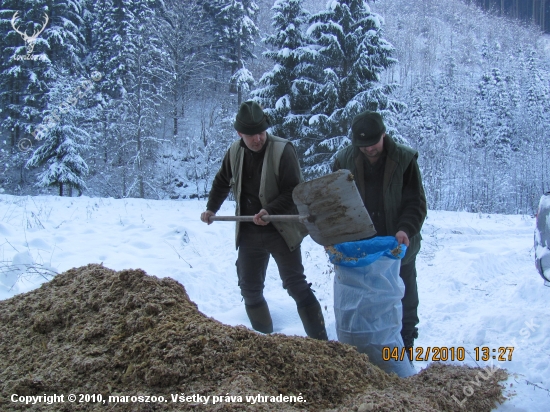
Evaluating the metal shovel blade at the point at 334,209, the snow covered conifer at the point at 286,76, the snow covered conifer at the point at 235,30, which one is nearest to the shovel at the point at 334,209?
the metal shovel blade at the point at 334,209

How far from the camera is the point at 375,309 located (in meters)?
2.53

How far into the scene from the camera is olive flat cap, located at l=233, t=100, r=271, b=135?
2906 mm

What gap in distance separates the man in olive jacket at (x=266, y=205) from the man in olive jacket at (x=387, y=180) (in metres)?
0.52

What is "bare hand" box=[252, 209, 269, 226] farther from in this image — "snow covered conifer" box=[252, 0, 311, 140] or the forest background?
"snow covered conifer" box=[252, 0, 311, 140]

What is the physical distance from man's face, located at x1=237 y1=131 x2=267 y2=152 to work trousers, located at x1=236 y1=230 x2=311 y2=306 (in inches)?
25.4

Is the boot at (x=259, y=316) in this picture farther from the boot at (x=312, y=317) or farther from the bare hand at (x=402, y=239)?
the bare hand at (x=402, y=239)

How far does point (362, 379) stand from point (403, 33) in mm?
61502

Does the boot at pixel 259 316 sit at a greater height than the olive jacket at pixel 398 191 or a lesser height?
lesser

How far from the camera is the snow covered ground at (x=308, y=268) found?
3.31 meters

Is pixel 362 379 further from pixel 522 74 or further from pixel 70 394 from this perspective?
pixel 522 74

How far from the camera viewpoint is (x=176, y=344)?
196cm

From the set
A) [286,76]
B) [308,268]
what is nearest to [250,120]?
[308,268]

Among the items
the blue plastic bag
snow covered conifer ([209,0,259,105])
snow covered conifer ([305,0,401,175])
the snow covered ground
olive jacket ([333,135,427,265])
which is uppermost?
snow covered conifer ([209,0,259,105])

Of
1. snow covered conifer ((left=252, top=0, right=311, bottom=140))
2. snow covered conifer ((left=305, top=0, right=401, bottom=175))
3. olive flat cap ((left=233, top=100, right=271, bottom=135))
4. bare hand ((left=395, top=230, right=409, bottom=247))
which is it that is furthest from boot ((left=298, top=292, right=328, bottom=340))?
snow covered conifer ((left=252, top=0, right=311, bottom=140))
